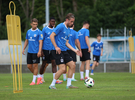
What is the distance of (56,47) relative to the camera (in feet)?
27.1

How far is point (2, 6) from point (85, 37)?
91.1 ft

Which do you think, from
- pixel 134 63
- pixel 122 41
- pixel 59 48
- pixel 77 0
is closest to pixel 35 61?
pixel 59 48

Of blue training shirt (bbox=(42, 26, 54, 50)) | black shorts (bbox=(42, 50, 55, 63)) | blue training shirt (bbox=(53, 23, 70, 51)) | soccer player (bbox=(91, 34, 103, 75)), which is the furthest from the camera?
soccer player (bbox=(91, 34, 103, 75))

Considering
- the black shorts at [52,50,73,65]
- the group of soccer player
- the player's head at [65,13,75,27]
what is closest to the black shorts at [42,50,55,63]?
the group of soccer player

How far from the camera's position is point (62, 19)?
124ft

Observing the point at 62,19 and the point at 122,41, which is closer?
the point at 122,41

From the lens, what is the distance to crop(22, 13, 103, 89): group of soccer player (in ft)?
28.0

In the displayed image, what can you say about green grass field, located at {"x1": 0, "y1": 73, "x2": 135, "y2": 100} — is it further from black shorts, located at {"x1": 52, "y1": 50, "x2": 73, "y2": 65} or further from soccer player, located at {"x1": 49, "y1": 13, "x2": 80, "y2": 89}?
black shorts, located at {"x1": 52, "y1": 50, "x2": 73, "y2": 65}

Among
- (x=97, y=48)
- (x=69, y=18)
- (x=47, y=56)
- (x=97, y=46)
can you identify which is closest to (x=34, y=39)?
(x=47, y=56)

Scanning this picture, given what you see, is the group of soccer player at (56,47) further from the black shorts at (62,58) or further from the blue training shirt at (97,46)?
the blue training shirt at (97,46)

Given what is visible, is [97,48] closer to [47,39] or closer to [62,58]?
[47,39]

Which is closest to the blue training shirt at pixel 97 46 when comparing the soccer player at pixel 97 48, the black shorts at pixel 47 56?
the soccer player at pixel 97 48

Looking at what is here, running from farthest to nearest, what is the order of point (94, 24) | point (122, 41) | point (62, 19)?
point (62, 19) → point (94, 24) → point (122, 41)

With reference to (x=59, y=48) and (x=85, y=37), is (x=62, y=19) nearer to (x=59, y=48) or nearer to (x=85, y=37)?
(x=85, y=37)
